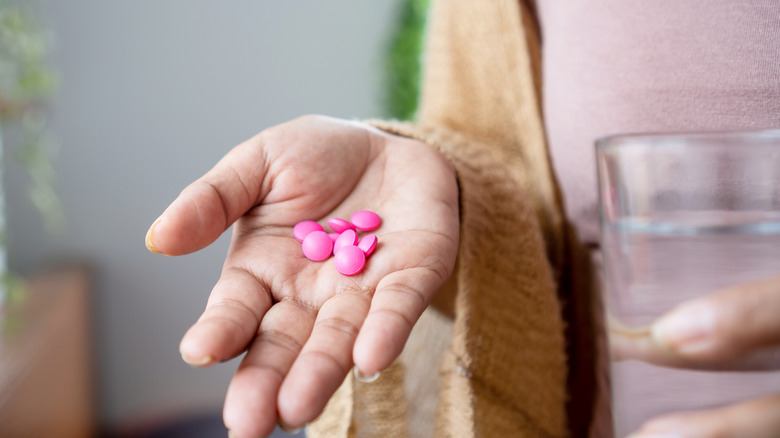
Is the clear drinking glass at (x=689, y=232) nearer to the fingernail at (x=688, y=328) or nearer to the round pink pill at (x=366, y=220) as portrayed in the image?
the fingernail at (x=688, y=328)

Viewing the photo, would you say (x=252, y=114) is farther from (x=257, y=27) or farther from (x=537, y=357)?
(x=537, y=357)

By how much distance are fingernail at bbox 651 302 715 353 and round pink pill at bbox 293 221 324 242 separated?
379 mm

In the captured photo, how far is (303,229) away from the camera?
0.58m

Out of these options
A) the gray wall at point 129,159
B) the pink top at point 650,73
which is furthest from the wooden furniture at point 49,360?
the pink top at point 650,73

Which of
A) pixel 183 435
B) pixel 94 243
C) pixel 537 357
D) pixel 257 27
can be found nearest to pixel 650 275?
pixel 537 357

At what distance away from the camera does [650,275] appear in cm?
27

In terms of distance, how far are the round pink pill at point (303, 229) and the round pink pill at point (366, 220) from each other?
0.13ft

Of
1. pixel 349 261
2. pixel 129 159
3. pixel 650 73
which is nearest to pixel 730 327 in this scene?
pixel 349 261

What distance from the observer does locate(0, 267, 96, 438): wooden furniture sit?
1128 millimetres

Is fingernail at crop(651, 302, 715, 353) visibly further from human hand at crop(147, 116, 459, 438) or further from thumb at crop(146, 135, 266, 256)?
thumb at crop(146, 135, 266, 256)

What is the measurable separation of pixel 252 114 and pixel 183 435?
1323 millimetres

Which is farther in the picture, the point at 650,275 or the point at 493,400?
the point at 493,400

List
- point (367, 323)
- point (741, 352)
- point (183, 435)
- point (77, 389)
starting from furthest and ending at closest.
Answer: point (183, 435)
point (77, 389)
point (367, 323)
point (741, 352)

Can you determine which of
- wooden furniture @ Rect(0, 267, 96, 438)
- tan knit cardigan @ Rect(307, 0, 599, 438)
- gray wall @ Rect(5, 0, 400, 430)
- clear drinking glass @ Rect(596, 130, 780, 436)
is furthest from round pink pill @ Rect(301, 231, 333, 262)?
gray wall @ Rect(5, 0, 400, 430)
